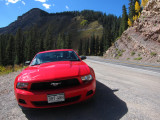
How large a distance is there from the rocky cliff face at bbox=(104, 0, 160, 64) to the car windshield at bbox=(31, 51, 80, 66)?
1716 cm

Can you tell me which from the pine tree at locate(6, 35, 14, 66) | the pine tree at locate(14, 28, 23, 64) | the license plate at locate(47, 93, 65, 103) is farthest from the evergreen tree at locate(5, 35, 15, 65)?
the license plate at locate(47, 93, 65, 103)

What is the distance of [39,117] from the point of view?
2.55 metres

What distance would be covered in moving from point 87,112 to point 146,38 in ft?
82.9

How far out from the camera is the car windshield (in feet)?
12.9

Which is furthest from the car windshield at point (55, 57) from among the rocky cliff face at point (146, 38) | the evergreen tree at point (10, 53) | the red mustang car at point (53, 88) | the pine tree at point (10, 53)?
the evergreen tree at point (10, 53)

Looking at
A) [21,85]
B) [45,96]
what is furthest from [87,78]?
[21,85]

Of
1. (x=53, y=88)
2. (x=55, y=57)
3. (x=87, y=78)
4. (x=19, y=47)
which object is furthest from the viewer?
(x=19, y=47)

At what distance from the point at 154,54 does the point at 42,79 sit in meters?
20.4

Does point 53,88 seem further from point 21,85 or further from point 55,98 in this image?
point 21,85

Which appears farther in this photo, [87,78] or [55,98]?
[87,78]

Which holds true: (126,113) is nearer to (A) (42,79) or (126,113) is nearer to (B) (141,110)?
(B) (141,110)

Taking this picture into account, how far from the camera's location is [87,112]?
8.65ft

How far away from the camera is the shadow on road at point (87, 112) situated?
8.09 feet

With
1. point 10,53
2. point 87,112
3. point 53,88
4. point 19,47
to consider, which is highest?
point 19,47
